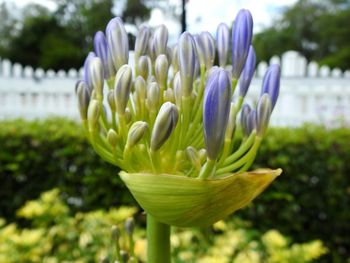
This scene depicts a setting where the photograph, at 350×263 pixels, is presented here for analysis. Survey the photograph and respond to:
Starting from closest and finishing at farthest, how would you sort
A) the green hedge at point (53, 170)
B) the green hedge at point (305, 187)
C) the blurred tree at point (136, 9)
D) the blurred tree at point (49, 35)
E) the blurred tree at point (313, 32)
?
the green hedge at point (305, 187), the green hedge at point (53, 170), the blurred tree at point (136, 9), the blurred tree at point (49, 35), the blurred tree at point (313, 32)

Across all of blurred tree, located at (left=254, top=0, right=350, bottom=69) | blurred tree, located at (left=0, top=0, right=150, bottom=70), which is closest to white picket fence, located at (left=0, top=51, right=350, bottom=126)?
blurred tree, located at (left=0, top=0, right=150, bottom=70)

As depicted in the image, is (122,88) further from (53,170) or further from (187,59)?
(53,170)

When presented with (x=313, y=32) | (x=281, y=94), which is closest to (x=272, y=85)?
(x=281, y=94)

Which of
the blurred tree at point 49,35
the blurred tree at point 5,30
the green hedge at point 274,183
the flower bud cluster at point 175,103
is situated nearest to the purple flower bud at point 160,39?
the flower bud cluster at point 175,103

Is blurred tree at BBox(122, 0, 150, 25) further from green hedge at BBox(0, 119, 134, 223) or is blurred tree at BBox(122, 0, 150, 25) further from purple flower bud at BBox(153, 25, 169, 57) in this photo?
purple flower bud at BBox(153, 25, 169, 57)

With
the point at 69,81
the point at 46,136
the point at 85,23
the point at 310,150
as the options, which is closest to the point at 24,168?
the point at 46,136

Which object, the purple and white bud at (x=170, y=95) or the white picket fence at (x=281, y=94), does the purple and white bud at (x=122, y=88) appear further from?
the white picket fence at (x=281, y=94)
